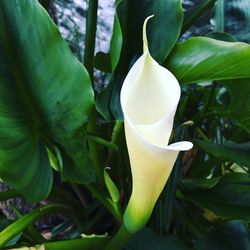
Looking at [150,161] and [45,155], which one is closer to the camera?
[150,161]

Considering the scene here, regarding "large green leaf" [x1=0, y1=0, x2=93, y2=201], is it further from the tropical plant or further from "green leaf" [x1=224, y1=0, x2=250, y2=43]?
"green leaf" [x1=224, y1=0, x2=250, y2=43]

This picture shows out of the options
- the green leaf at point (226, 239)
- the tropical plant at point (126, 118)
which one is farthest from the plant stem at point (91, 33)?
the green leaf at point (226, 239)

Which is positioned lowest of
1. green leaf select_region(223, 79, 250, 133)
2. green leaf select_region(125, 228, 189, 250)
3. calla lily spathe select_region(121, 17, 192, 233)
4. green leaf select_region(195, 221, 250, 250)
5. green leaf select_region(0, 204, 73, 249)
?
green leaf select_region(195, 221, 250, 250)

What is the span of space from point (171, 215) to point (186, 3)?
0.39 metres

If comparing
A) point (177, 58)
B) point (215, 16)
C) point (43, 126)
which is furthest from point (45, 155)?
point (215, 16)

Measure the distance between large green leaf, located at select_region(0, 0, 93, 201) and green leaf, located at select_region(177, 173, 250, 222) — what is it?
13cm

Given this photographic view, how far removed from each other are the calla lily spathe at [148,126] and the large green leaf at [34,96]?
0.06 metres

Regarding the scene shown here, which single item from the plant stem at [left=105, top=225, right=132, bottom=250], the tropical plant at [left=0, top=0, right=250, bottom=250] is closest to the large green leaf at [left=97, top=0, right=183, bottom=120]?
the tropical plant at [left=0, top=0, right=250, bottom=250]

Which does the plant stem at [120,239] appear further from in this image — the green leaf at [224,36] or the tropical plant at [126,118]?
the green leaf at [224,36]

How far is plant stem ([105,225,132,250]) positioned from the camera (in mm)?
451

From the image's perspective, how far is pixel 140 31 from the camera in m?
0.51

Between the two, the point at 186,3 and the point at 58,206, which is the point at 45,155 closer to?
the point at 58,206

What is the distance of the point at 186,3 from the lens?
812 mm

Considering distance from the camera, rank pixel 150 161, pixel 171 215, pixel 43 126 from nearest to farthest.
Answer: pixel 150 161
pixel 43 126
pixel 171 215
